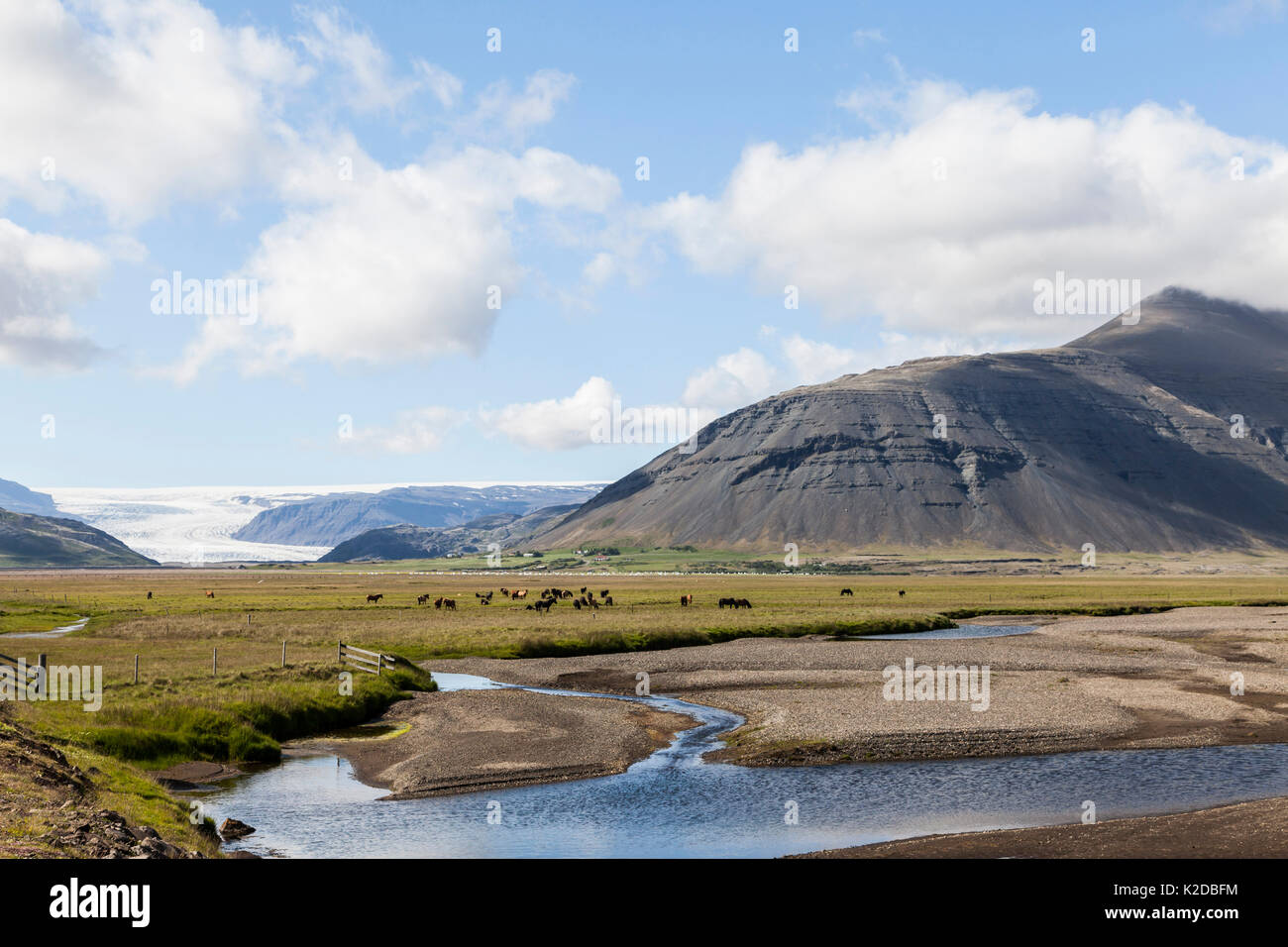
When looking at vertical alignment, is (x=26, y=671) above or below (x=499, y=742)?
above

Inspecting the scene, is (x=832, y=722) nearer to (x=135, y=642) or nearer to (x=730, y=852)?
(x=730, y=852)

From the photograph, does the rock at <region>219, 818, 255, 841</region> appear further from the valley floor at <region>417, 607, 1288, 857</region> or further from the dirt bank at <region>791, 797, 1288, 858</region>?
the valley floor at <region>417, 607, 1288, 857</region>

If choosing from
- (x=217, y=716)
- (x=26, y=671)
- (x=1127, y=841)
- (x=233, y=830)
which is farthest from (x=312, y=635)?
(x=1127, y=841)

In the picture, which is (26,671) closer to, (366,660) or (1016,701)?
(366,660)

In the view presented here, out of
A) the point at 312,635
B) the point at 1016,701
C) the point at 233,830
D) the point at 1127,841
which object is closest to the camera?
the point at 1127,841

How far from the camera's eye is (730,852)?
2461 cm

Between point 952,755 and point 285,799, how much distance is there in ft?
77.6

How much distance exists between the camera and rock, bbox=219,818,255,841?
2492cm

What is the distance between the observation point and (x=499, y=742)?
128ft

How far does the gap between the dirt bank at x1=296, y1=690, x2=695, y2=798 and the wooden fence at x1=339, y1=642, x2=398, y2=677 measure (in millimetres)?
4091

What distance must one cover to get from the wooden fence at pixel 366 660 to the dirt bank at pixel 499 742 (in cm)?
409

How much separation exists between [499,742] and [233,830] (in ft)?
48.1

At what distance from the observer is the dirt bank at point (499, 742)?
110 feet

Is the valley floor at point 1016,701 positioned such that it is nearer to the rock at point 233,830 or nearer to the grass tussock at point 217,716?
the rock at point 233,830
